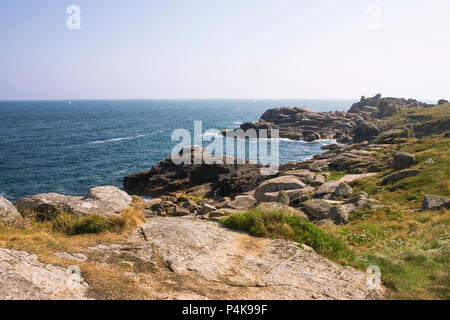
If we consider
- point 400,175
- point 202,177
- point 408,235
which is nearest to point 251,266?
point 408,235

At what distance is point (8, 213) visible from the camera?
10609 mm

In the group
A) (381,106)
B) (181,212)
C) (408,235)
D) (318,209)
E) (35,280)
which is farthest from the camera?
(381,106)

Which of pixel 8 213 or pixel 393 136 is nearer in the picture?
pixel 8 213

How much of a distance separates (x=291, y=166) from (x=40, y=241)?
40187 mm

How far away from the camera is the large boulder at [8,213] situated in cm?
1038

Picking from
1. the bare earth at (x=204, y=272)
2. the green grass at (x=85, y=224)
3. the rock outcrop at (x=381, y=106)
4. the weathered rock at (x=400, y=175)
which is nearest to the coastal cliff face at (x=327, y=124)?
the rock outcrop at (x=381, y=106)

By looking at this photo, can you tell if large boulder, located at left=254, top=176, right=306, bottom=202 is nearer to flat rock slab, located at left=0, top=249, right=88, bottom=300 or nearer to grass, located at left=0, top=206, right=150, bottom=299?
grass, located at left=0, top=206, right=150, bottom=299

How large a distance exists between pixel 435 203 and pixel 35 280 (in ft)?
69.0

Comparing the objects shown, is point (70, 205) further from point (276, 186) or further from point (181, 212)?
point (276, 186)

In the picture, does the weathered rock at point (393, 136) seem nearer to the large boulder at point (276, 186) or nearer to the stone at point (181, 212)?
the large boulder at point (276, 186)

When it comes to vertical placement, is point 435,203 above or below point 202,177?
above

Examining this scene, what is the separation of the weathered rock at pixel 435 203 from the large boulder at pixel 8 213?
21.6 m

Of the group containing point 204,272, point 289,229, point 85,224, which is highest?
point 85,224
